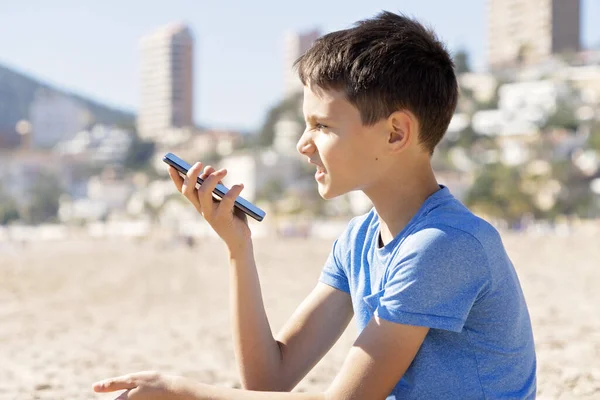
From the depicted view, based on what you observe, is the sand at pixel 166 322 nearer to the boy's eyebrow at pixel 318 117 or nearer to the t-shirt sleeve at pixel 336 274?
the t-shirt sleeve at pixel 336 274

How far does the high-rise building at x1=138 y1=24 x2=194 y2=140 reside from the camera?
13375 centimetres

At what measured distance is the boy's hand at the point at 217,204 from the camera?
1.65 meters

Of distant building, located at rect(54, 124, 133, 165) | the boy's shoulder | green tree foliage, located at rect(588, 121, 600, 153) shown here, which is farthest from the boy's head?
distant building, located at rect(54, 124, 133, 165)

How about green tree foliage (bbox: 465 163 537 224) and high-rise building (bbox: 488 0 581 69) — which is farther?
high-rise building (bbox: 488 0 581 69)

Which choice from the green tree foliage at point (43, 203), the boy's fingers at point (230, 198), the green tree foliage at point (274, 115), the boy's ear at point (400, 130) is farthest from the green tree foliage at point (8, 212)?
the boy's ear at point (400, 130)

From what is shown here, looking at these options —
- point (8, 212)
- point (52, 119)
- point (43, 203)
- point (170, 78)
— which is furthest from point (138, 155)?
point (170, 78)

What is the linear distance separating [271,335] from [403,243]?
1.39 feet

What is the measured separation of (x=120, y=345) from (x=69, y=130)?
→ 380ft

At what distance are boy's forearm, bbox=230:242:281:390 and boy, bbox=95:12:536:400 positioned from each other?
0.13 metres

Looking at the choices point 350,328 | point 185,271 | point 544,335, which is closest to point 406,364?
point 544,335

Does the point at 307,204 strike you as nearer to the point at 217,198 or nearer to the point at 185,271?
the point at 185,271

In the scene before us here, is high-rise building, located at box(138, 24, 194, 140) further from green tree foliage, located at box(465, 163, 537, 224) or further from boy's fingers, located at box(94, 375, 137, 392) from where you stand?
boy's fingers, located at box(94, 375, 137, 392)

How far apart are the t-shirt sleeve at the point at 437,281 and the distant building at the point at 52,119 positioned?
113889mm

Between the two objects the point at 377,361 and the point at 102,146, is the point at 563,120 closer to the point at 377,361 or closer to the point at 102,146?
the point at 102,146
